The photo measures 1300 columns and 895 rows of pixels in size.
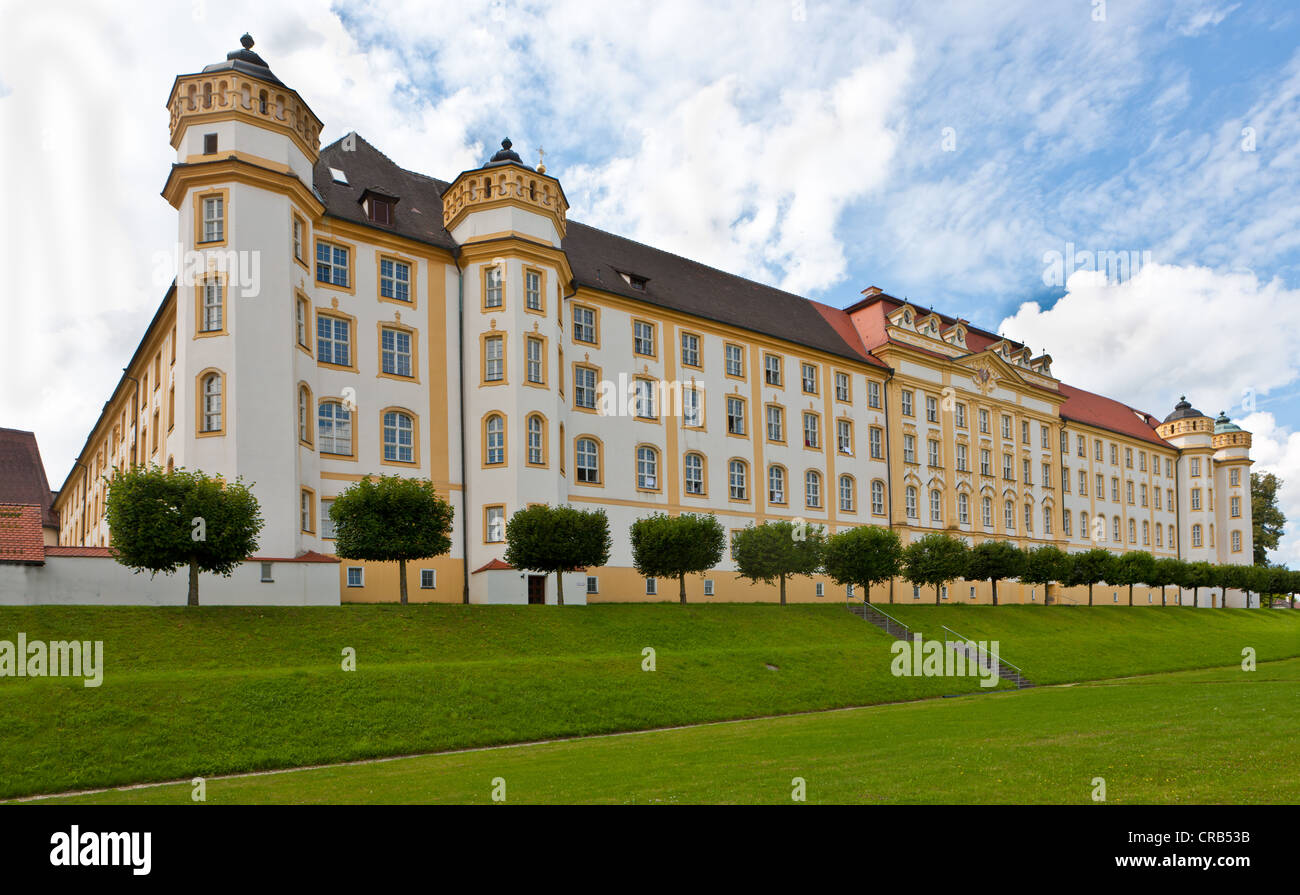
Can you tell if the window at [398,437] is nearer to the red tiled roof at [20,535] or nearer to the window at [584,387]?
the window at [584,387]

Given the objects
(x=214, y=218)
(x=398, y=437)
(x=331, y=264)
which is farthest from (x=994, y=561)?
(x=214, y=218)

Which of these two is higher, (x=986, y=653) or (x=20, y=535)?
(x=20, y=535)

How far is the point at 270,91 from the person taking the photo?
116ft

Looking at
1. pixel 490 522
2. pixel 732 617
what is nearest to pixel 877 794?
pixel 732 617

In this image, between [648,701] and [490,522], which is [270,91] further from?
[648,701]

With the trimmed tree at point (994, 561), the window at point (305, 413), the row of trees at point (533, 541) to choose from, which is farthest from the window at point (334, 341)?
the trimmed tree at point (994, 561)

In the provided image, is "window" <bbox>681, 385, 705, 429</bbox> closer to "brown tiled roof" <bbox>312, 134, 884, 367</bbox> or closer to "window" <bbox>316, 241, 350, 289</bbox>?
"brown tiled roof" <bbox>312, 134, 884, 367</bbox>

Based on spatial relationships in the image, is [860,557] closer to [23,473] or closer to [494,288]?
[494,288]

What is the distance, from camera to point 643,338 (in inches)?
1934

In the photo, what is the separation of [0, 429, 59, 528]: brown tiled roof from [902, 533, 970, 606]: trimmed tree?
64072 mm

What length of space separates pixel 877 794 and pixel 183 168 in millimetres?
32459

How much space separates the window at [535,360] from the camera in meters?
41.0

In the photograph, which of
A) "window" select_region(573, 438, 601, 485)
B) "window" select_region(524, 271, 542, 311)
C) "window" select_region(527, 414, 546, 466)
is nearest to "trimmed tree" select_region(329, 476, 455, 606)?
"window" select_region(527, 414, 546, 466)

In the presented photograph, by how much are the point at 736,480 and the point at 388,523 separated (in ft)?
75.6
